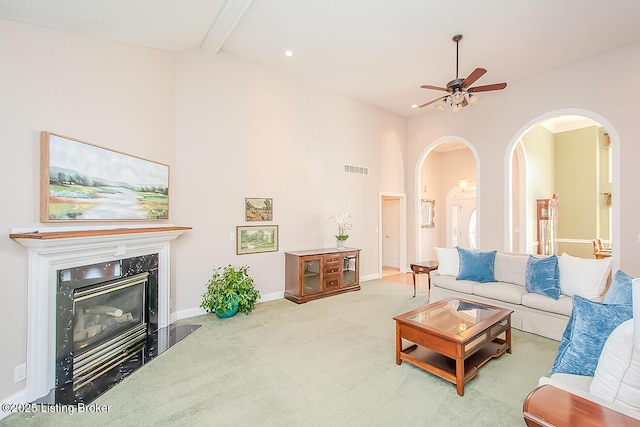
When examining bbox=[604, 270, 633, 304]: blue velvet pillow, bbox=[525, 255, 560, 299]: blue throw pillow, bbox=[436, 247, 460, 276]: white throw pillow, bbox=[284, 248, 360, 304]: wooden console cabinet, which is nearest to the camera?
bbox=[604, 270, 633, 304]: blue velvet pillow

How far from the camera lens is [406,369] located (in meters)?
2.90

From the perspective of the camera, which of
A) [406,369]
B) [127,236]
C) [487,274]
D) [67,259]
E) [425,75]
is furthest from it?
[425,75]

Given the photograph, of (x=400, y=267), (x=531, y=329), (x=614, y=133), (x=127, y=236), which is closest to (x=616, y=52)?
(x=614, y=133)

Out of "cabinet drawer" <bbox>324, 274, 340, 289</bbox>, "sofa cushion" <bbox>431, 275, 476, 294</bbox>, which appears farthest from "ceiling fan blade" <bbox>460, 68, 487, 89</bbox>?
"cabinet drawer" <bbox>324, 274, 340, 289</bbox>

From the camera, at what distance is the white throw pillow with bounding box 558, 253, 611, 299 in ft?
11.4

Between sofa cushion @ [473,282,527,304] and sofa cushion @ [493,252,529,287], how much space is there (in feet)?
0.36

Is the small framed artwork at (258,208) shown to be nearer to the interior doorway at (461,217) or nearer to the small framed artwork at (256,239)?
the small framed artwork at (256,239)

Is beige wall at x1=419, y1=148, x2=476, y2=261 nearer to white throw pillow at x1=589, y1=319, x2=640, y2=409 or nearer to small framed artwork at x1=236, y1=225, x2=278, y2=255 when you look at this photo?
small framed artwork at x1=236, y1=225, x2=278, y2=255

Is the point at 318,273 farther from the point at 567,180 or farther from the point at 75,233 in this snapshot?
the point at 567,180

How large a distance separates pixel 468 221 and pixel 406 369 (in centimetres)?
695

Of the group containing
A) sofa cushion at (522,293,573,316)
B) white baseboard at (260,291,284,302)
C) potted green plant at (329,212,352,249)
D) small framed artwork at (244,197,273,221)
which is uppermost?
small framed artwork at (244,197,273,221)

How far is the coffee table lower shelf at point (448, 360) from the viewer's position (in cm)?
264

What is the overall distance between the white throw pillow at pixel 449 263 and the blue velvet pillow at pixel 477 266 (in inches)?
6.7

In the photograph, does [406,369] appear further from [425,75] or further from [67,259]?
[425,75]
